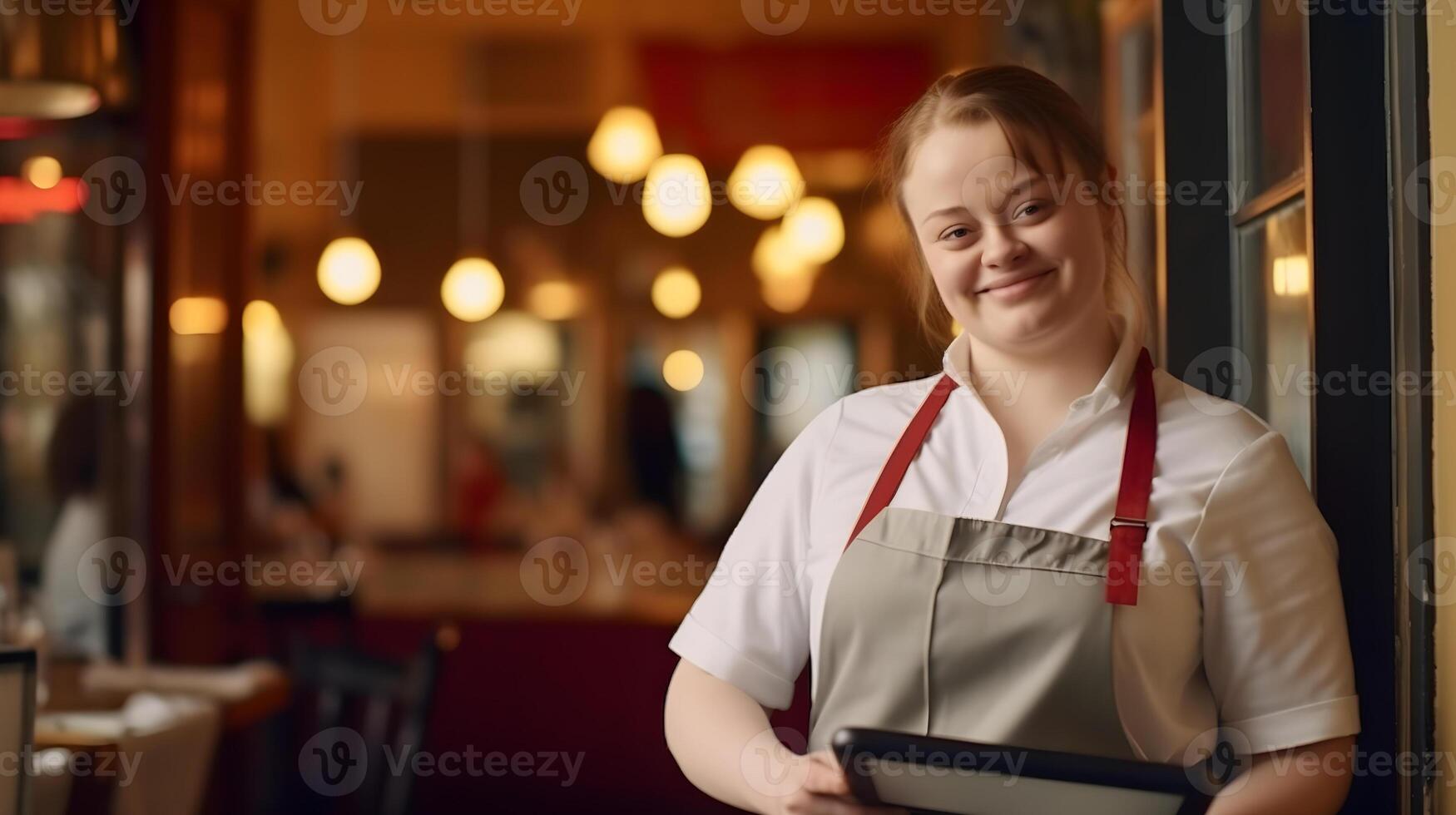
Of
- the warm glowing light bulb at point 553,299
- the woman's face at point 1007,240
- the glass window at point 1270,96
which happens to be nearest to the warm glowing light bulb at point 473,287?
the warm glowing light bulb at point 553,299

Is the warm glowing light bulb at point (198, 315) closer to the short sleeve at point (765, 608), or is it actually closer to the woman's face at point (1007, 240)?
the short sleeve at point (765, 608)

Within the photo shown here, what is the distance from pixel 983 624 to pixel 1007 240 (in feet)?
1.12

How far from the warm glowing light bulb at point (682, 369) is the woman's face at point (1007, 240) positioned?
7906 millimetres

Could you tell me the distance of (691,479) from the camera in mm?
9281

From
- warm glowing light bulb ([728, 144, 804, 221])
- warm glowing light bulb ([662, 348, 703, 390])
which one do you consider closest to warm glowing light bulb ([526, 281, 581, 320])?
warm glowing light bulb ([662, 348, 703, 390])

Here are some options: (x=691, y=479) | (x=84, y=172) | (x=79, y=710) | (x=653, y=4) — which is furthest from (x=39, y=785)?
(x=691, y=479)

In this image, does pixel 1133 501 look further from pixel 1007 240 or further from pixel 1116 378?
pixel 1007 240

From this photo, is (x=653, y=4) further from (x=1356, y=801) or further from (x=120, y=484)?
(x=1356, y=801)

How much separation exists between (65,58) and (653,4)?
17.7ft

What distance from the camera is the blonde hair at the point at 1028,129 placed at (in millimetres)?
1293

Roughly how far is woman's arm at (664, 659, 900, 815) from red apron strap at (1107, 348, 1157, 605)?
27 centimetres

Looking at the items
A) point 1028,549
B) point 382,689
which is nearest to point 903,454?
point 1028,549

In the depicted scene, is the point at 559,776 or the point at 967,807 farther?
the point at 559,776

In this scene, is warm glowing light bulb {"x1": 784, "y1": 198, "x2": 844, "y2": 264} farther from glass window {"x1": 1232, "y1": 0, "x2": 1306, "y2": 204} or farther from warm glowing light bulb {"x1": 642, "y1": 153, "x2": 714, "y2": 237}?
glass window {"x1": 1232, "y1": 0, "x2": 1306, "y2": 204}
